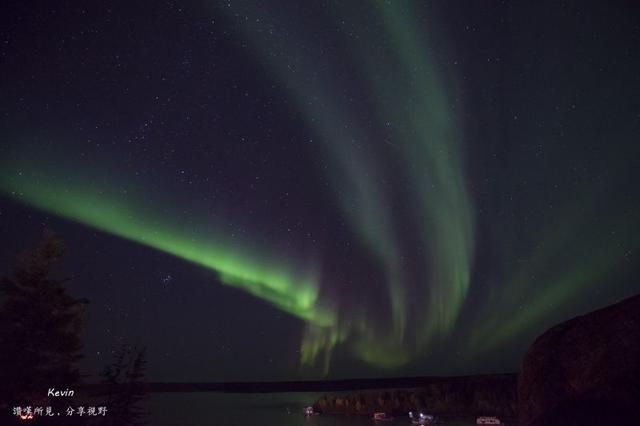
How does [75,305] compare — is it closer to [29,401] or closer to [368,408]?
[29,401]

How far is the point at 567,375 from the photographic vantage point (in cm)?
1714

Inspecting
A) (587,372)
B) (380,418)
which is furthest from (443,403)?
(587,372)

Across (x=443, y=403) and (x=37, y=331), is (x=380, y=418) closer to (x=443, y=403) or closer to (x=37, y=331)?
(x=443, y=403)

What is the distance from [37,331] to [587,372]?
21821 millimetres

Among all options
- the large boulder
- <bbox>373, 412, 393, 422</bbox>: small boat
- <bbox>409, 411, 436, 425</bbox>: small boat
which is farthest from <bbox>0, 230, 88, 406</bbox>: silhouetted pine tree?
<bbox>373, 412, 393, 422</bbox>: small boat

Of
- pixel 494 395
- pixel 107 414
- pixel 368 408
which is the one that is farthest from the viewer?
pixel 368 408

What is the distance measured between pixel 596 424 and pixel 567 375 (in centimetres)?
223

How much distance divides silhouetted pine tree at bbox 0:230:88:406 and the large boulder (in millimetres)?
19429

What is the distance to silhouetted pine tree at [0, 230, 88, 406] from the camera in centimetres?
2036

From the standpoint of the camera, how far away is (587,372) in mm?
16234

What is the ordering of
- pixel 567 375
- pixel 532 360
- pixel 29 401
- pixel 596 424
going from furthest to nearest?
pixel 29 401 → pixel 532 360 → pixel 567 375 → pixel 596 424

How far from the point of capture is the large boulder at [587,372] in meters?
15.0

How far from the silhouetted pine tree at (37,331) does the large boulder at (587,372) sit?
63.7 feet

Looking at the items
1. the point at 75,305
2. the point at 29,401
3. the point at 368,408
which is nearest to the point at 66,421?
the point at 29,401
